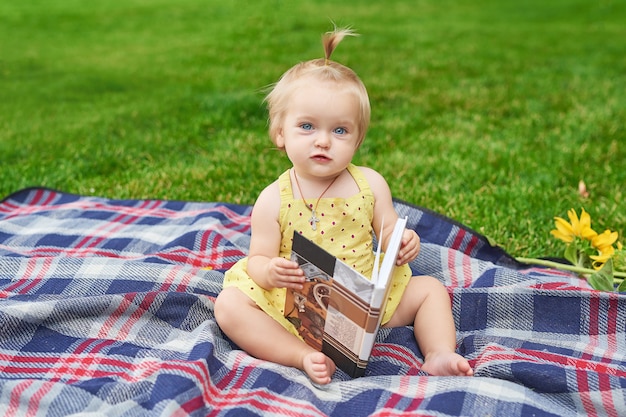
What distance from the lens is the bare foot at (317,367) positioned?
1.99m

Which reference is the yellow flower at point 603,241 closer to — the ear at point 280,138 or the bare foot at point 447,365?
the bare foot at point 447,365

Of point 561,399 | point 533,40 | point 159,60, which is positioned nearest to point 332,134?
point 561,399

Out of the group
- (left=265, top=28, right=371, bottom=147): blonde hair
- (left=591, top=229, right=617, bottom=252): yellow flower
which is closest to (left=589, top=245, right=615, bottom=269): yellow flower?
(left=591, top=229, right=617, bottom=252): yellow flower

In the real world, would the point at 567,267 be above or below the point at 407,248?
below

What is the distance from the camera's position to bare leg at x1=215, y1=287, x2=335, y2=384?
210 cm

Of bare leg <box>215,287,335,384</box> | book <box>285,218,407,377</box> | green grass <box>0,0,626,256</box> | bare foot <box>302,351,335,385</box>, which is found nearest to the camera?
book <box>285,218,407,377</box>

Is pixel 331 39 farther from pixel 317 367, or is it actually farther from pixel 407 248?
pixel 317 367

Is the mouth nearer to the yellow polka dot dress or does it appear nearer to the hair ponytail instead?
the yellow polka dot dress

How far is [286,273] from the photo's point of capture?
6.64 feet

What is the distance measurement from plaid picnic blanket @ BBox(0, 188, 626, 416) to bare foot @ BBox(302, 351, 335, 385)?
29 mm

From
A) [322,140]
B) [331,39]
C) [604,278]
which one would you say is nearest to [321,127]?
[322,140]

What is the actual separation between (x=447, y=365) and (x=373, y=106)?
3.77 meters

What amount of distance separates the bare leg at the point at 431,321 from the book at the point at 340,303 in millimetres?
240

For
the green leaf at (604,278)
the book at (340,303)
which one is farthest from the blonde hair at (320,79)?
the green leaf at (604,278)
